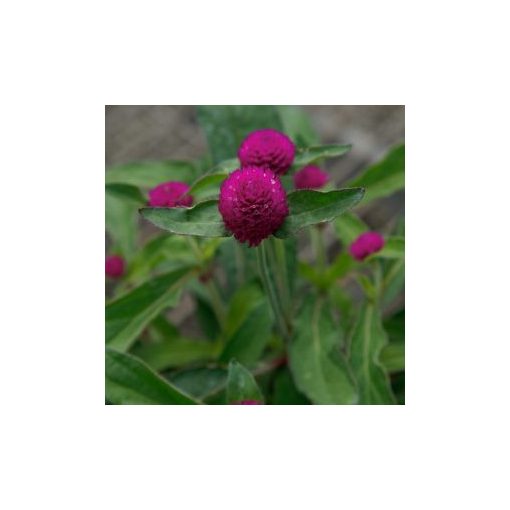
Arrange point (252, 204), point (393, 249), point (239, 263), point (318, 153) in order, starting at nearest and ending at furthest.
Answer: point (252, 204), point (318, 153), point (393, 249), point (239, 263)

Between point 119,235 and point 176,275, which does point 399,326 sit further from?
point 119,235

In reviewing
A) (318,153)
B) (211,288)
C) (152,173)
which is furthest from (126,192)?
(318,153)

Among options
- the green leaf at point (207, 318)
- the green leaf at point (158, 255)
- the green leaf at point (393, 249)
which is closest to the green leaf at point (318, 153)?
the green leaf at point (393, 249)

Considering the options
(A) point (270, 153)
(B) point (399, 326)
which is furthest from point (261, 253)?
(B) point (399, 326)

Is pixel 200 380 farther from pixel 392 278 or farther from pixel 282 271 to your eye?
pixel 392 278

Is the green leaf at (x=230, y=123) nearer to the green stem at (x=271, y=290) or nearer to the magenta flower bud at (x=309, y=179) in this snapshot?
the magenta flower bud at (x=309, y=179)
